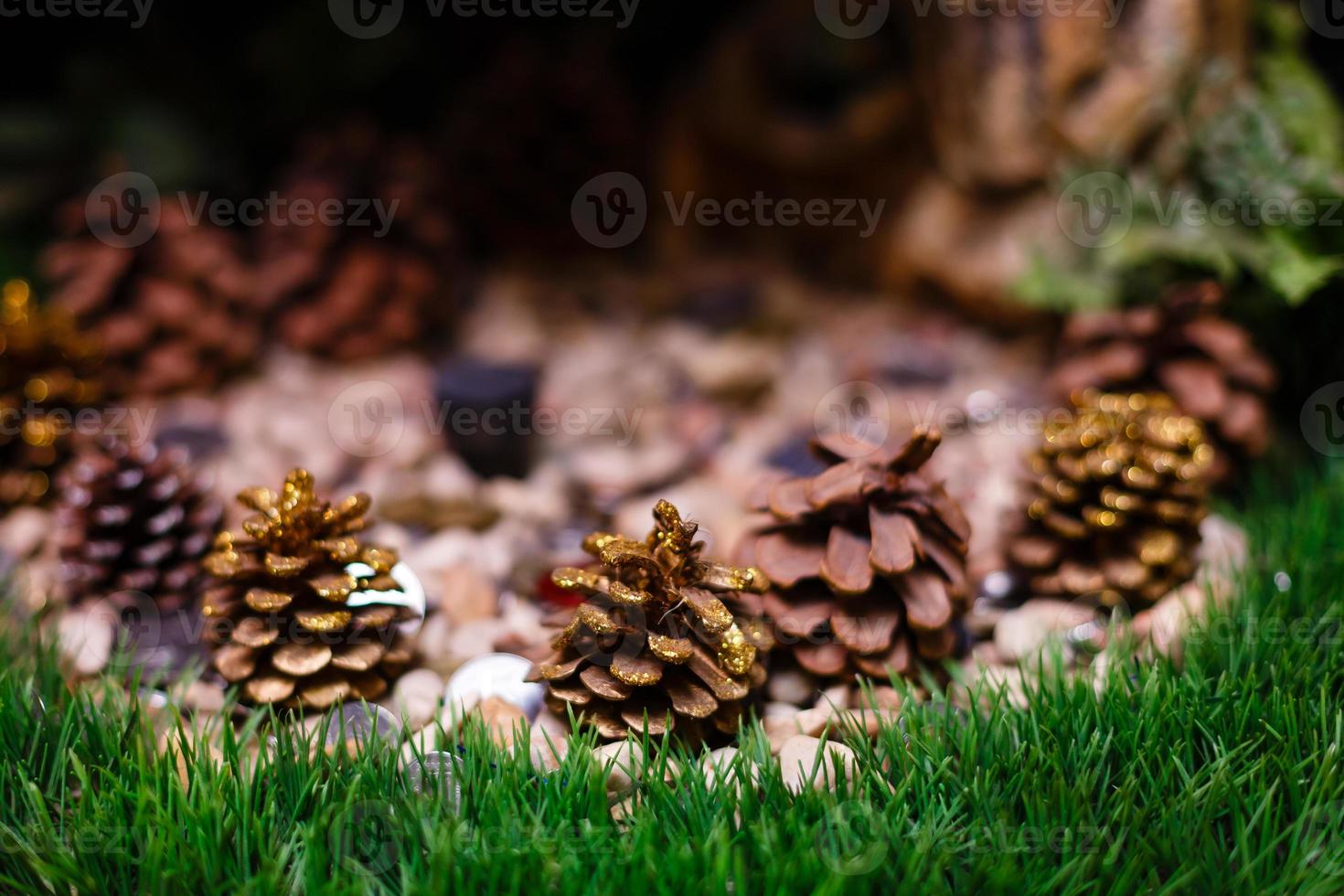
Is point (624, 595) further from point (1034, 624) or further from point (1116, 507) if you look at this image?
point (1116, 507)

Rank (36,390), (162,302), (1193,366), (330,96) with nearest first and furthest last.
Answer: (1193,366) < (36,390) < (162,302) < (330,96)

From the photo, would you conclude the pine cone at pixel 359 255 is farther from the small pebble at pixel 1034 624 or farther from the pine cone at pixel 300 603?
the small pebble at pixel 1034 624

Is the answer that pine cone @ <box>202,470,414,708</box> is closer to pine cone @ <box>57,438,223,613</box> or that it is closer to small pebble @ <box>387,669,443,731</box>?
small pebble @ <box>387,669,443,731</box>

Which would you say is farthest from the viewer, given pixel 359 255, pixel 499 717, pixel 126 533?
pixel 359 255

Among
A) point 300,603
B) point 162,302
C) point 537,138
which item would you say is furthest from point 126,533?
point 537,138

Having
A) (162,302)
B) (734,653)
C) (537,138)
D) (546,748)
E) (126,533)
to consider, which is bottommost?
(546,748)

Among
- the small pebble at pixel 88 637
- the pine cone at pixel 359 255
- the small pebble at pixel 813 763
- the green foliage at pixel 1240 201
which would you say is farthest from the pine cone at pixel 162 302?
the green foliage at pixel 1240 201
